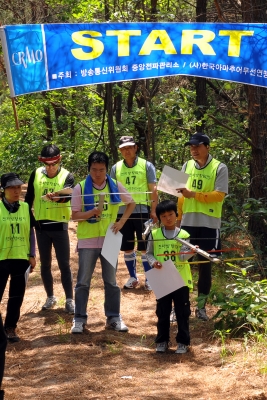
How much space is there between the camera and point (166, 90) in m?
15.8

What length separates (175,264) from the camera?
639cm

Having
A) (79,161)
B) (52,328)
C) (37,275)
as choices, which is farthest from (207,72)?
(79,161)

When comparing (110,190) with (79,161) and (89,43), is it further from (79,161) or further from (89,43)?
(79,161)

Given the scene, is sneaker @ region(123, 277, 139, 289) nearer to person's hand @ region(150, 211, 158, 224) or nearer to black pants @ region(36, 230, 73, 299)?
person's hand @ region(150, 211, 158, 224)

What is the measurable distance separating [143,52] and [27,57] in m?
1.41

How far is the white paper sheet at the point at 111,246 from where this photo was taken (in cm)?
680

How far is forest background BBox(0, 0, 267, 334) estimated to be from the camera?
9625 millimetres

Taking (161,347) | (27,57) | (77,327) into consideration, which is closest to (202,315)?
(161,347)

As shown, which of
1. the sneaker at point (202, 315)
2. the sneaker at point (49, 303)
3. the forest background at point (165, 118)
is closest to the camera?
the sneaker at point (202, 315)

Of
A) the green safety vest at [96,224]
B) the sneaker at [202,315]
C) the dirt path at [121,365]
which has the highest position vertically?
the green safety vest at [96,224]

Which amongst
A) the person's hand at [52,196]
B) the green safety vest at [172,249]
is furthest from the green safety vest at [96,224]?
the green safety vest at [172,249]

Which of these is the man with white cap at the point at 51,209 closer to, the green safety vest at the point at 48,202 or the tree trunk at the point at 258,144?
the green safety vest at the point at 48,202

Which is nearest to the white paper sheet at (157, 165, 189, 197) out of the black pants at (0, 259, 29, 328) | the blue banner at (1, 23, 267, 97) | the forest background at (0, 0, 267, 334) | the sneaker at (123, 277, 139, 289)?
the blue banner at (1, 23, 267, 97)

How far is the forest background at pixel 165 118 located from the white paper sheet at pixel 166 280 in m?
2.64
